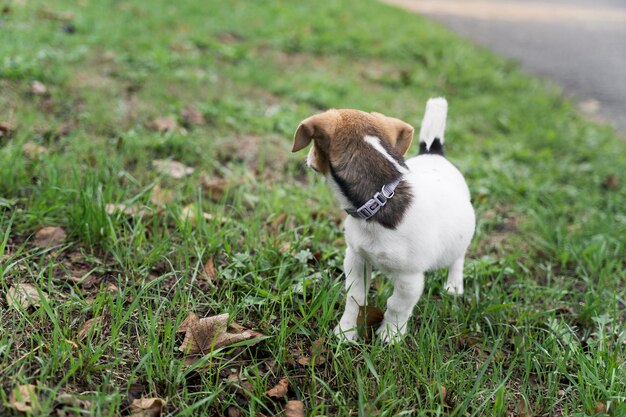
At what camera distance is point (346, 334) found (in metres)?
2.71

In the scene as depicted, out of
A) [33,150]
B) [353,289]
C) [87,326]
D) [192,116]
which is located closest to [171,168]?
[33,150]

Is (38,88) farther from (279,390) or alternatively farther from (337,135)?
(279,390)

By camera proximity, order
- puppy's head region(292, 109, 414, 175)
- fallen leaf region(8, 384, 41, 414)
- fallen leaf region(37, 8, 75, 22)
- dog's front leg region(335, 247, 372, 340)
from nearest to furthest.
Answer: fallen leaf region(8, 384, 41, 414) → puppy's head region(292, 109, 414, 175) → dog's front leg region(335, 247, 372, 340) → fallen leaf region(37, 8, 75, 22)

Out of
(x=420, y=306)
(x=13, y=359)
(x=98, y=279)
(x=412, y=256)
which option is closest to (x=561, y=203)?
(x=420, y=306)

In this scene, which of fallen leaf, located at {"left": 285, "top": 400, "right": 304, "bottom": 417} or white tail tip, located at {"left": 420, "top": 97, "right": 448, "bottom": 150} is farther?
white tail tip, located at {"left": 420, "top": 97, "right": 448, "bottom": 150}

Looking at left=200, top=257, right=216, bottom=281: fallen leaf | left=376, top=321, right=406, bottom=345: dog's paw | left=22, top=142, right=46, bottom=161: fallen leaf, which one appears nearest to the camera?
left=376, top=321, right=406, bottom=345: dog's paw

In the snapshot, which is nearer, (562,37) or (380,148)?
(380,148)

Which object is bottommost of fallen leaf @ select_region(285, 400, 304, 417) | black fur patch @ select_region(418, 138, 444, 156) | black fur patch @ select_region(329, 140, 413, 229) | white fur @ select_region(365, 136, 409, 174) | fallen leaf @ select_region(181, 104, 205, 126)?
fallen leaf @ select_region(285, 400, 304, 417)

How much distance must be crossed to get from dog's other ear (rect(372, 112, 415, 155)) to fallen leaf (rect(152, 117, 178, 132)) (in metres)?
2.35

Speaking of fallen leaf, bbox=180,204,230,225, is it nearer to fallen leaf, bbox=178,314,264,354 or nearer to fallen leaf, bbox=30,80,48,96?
fallen leaf, bbox=178,314,264,354

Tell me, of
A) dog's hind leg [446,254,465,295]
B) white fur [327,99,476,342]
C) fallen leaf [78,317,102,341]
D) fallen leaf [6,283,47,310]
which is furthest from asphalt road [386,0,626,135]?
fallen leaf [6,283,47,310]

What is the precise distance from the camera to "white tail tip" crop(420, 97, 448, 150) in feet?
10.2

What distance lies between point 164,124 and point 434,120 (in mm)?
2296

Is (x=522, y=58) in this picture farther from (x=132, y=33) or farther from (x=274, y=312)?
(x=274, y=312)
